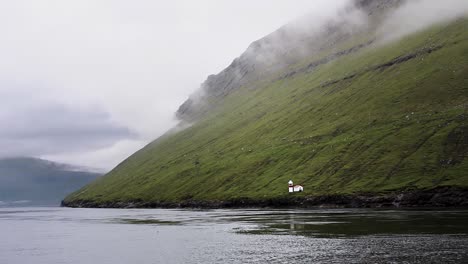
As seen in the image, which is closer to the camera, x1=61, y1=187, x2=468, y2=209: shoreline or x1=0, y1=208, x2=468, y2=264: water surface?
x1=0, y1=208, x2=468, y2=264: water surface

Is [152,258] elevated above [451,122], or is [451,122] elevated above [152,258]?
[451,122]

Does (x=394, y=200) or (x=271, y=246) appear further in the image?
(x=394, y=200)

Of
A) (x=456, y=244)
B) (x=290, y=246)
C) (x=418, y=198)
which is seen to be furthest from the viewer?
(x=418, y=198)

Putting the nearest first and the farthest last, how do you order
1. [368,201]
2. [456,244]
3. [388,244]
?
[456,244] → [388,244] → [368,201]

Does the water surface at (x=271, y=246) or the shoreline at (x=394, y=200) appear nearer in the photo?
the water surface at (x=271, y=246)

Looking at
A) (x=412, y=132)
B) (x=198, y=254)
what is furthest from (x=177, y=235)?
(x=412, y=132)

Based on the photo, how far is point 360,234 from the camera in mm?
76438

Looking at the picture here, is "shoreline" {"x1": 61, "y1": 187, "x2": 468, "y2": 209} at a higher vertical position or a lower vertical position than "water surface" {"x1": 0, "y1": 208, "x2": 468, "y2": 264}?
higher

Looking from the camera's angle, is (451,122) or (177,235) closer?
(177,235)

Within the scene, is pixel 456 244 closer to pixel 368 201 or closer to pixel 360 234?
pixel 360 234

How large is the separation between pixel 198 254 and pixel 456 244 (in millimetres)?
35233

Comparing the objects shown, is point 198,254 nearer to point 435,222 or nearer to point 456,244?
point 456,244

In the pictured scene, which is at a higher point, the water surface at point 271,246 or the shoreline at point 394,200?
the shoreline at point 394,200

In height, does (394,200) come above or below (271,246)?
above
